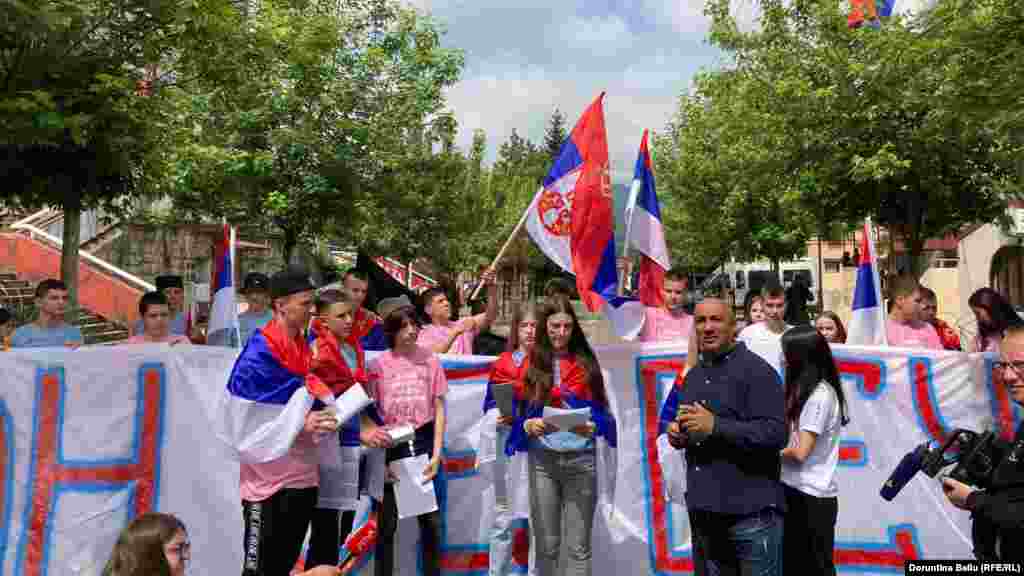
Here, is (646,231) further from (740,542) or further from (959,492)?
(959,492)

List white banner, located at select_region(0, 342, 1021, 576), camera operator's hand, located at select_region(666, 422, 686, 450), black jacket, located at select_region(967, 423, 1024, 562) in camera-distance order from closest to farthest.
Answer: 1. black jacket, located at select_region(967, 423, 1024, 562)
2. camera operator's hand, located at select_region(666, 422, 686, 450)
3. white banner, located at select_region(0, 342, 1021, 576)

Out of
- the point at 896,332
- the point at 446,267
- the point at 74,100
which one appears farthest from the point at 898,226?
the point at 446,267

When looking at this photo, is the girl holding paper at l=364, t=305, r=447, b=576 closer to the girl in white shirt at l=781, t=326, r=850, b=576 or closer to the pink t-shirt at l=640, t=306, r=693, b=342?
the pink t-shirt at l=640, t=306, r=693, b=342

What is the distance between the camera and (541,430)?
191 inches

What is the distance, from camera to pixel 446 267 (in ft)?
111

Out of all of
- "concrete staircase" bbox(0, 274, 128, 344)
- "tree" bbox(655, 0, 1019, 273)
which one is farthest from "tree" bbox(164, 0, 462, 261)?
"tree" bbox(655, 0, 1019, 273)

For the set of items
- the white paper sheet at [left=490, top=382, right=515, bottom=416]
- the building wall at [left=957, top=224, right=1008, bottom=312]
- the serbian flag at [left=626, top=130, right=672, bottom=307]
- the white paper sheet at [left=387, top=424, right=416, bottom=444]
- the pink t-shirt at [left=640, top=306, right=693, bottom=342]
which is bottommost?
the white paper sheet at [left=387, top=424, right=416, bottom=444]

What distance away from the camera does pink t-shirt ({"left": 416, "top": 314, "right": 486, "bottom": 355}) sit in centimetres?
631

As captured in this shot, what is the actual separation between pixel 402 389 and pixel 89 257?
59.7ft

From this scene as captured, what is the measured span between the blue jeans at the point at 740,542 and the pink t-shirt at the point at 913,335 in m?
2.87

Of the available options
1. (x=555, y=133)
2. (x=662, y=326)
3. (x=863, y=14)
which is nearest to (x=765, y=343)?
(x=662, y=326)

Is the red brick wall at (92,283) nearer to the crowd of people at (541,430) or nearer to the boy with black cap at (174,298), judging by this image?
the boy with black cap at (174,298)

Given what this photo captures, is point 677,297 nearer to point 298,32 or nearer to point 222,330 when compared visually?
point 222,330

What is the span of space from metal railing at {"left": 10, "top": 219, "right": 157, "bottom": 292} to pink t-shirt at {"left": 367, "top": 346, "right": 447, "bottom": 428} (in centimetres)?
1696
